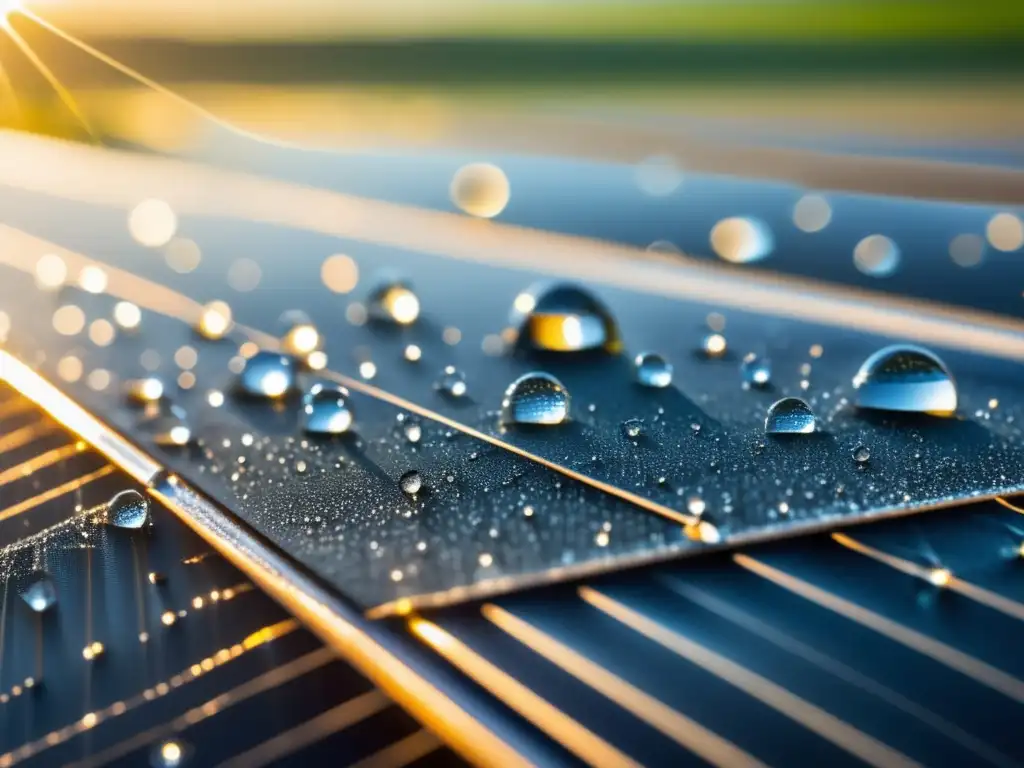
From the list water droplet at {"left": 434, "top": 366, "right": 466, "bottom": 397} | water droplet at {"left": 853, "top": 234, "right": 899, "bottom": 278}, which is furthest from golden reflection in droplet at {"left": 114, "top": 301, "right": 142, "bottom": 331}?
water droplet at {"left": 853, "top": 234, "right": 899, "bottom": 278}

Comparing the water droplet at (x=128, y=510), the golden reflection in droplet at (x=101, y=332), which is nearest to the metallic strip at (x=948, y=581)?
the water droplet at (x=128, y=510)

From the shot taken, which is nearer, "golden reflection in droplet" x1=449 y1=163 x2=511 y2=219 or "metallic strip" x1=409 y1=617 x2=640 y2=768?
"metallic strip" x1=409 y1=617 x2=640 y2=768

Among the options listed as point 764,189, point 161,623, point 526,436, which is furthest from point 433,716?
point 764,189

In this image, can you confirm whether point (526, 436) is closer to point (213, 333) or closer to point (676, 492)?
point (676, 492)

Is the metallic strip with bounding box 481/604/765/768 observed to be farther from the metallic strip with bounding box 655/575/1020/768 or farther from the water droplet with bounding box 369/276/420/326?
the water droplet with bounding box 369/276/420/326

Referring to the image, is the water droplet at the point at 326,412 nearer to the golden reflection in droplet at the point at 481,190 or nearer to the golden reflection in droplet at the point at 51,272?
the golden reflection in droplet at the point at 51,272

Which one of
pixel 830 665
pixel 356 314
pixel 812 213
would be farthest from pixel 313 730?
pixel 812 213
